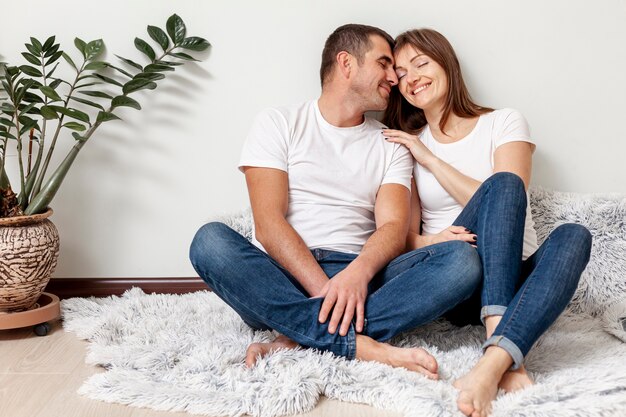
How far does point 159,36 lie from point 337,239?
898 mm

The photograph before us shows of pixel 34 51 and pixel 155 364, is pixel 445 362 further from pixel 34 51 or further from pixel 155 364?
pixel 34 51

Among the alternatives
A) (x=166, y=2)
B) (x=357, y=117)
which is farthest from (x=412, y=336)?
(x=166, y=2)

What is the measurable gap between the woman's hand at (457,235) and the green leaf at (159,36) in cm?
108

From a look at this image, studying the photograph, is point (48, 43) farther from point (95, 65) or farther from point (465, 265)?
point (465, 265)

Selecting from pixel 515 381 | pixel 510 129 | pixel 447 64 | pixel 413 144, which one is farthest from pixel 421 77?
pixel 515 381

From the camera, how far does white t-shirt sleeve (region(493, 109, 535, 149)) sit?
6.77 feet

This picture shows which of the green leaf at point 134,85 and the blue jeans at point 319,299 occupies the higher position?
the green leaf at point 134,85

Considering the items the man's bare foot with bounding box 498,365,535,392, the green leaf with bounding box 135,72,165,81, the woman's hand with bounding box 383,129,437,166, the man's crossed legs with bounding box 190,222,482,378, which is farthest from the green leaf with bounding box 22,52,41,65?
the man's bare foot with bounding box 498,365,535,392

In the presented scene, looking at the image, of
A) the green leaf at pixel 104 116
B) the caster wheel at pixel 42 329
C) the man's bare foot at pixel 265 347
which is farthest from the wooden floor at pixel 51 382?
the green leaf at pixel 104 116

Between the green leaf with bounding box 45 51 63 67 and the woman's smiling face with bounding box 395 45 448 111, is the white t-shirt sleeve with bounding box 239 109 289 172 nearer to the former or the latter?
the woman's smiling face with bounding box 395 45 448 111

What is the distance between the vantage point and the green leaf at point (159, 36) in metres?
2.28

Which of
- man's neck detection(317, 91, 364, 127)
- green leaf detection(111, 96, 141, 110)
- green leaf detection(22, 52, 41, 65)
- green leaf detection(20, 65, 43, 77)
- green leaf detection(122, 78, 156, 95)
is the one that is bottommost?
man's neck detection(317, 91, 364, 127)

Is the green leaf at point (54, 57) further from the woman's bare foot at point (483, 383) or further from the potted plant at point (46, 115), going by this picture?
the woman's bare foot at point (483, 383)

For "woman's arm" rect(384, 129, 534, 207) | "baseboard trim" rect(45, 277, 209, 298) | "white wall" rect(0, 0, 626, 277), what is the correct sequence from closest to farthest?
"woman's arm" rect(384, 129, 534, 207) < "white wall" rect(0, 0, 626, 277) < "baseboard trim" rect(45, 277, 209, 298)
